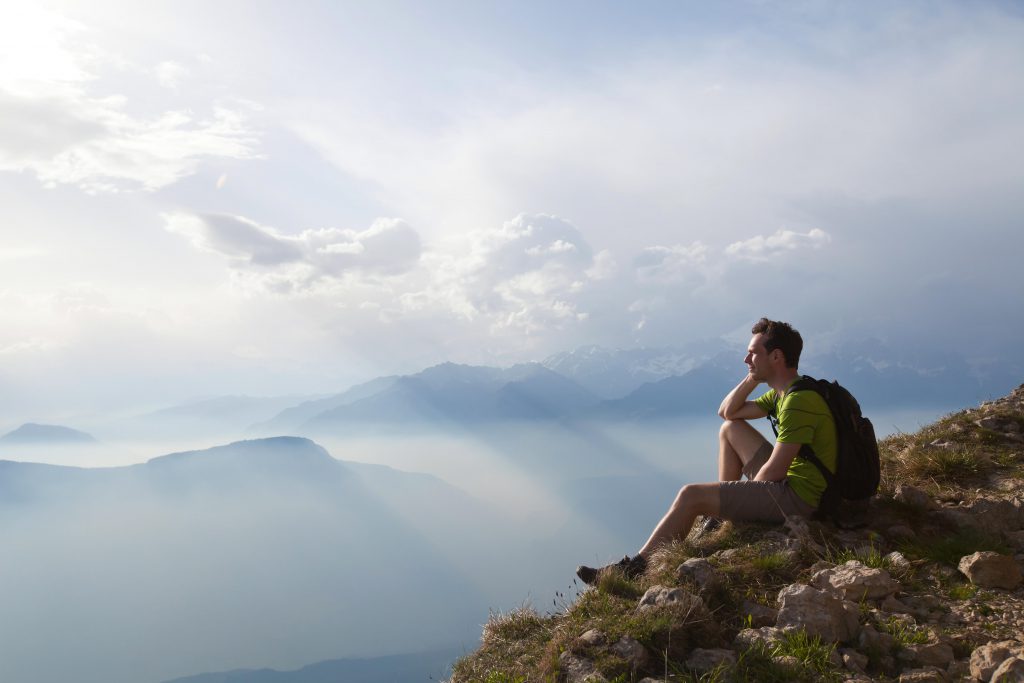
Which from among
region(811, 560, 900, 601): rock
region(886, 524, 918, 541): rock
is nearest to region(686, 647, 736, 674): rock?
region(811, 560, 900, 601): rock

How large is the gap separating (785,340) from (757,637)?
10.7ft

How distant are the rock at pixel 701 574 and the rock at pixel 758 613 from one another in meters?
0.28

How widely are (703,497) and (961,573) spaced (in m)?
2.38

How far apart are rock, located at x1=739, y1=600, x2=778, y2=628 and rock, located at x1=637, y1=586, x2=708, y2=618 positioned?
0.43m

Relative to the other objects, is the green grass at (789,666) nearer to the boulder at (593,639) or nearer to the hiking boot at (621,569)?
the boulder at (593,639)

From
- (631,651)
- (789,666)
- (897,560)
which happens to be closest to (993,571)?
(897,560)

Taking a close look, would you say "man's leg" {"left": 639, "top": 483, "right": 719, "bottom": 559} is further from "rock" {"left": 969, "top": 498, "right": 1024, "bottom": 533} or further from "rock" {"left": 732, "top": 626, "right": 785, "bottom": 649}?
"rock" {"left": 969, "top": 498, "right": 1024, "bottom": 533}

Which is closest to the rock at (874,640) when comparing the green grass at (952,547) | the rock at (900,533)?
the green grass at (952,547)

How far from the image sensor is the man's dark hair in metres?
6.91

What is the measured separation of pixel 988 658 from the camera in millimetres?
4309

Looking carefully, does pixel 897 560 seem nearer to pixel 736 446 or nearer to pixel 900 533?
pixel 900 533

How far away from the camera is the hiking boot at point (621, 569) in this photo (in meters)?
6.53

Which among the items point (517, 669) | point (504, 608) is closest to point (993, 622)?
point (517, 669)

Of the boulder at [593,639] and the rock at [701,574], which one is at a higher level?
the rock at [701,574]
